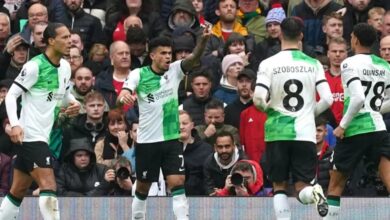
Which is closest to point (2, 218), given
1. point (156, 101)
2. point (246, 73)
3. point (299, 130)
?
point (156, 101)

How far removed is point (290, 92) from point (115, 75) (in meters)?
5.81

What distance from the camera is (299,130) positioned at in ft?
58.2

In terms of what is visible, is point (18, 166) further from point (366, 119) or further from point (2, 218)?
point (366, 119)

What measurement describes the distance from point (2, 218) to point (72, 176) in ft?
8.92

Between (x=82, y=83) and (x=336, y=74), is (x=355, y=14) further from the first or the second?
(x=82, y=83)

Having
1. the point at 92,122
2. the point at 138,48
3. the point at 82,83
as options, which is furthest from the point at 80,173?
the point at 138,48

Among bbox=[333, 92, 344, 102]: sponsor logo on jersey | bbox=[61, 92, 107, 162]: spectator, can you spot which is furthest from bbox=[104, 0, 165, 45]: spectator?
bbox=[333, 92, 344, 102]: sponsor logo on jersey

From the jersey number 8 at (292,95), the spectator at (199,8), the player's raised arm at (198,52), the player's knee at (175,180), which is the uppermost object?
the spectator at (199,8)

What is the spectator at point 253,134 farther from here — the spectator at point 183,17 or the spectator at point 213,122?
the spectator at point 183,17

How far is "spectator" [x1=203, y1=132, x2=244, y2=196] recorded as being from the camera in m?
20.6

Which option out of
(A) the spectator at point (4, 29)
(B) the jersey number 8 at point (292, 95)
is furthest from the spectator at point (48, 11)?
(B) the jersey number 8 at point (292, 95)

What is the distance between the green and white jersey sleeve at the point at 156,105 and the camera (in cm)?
1888

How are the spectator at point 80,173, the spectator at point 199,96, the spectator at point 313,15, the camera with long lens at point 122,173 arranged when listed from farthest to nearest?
the spectator at point 313,15
the spectator at point 199,96
the spectator at point 80,173
the camera with long lens at point 122,173

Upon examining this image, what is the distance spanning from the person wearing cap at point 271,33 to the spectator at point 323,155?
2.52 m
